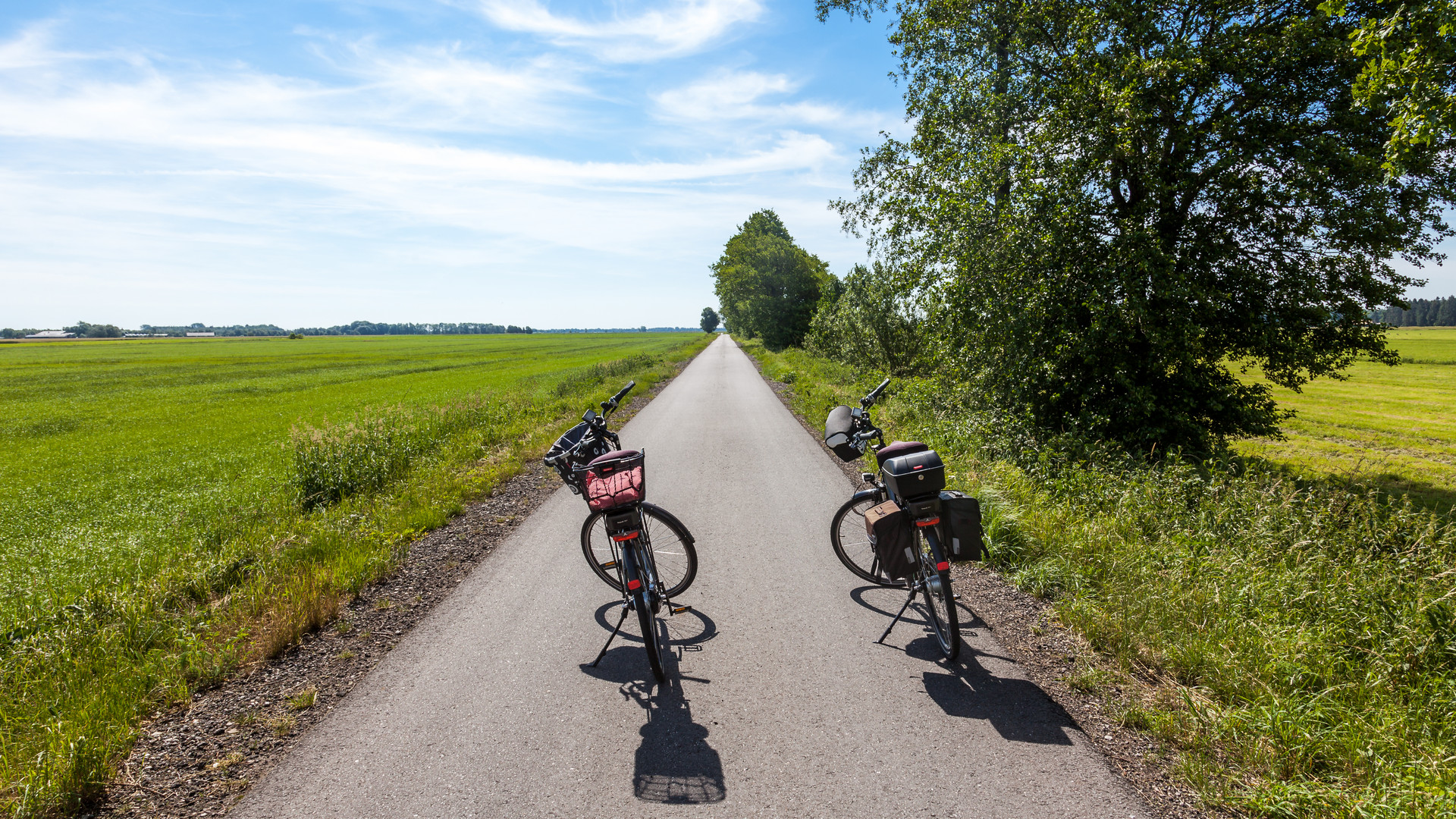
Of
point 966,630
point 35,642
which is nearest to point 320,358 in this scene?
point 35,642

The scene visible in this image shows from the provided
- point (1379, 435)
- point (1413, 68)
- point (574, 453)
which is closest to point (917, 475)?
point (574, 453)

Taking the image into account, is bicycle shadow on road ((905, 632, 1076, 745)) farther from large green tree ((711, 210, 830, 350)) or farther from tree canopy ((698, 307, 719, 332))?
tree canopy ((698, 307, 719, 332))

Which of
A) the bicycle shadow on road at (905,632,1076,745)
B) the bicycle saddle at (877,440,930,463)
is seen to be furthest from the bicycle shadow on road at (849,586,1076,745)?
the bicycle saddle at (877,440,930,463)

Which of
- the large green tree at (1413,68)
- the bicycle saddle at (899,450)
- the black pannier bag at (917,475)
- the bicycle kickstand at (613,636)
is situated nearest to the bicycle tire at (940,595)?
the black pannier bag at (917,475)

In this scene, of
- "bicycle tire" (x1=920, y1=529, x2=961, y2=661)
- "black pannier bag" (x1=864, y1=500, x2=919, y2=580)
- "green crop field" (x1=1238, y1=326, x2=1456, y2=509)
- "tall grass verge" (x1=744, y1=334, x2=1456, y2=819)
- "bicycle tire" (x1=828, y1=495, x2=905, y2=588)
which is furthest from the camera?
"green crop field" (x1=1238, y1=326, x2=1456, y2=509)

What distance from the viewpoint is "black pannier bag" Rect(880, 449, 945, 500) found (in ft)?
13.1

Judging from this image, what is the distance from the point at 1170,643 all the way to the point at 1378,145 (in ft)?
30.2

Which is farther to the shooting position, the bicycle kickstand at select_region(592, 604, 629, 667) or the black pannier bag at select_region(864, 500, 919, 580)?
the black pannier bag at select_region(864, 500, 919, 580)

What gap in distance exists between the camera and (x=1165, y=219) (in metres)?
9.44

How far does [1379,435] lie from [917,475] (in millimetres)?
21317

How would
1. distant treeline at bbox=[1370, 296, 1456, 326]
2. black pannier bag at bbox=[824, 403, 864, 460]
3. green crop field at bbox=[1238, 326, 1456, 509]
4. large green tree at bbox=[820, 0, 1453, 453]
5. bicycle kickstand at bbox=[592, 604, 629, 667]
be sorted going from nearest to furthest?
1. bicycle kickstand at bbox=[592, 604, 629, 667]
2. black pannier bag at bbox=[824, 403, 864, 460]
3. large green tree at bbox=[820, 0, 1453, 453]
4. green crop field at bbox=[1238, 326, 1456, 509]
5. distant treeline at bbox=[1370, 296, 1456, 326]

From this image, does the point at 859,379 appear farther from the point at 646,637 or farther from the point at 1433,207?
the point at 646,637

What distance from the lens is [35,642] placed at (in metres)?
4.21

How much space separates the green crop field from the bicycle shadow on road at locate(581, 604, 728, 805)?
7.68m
